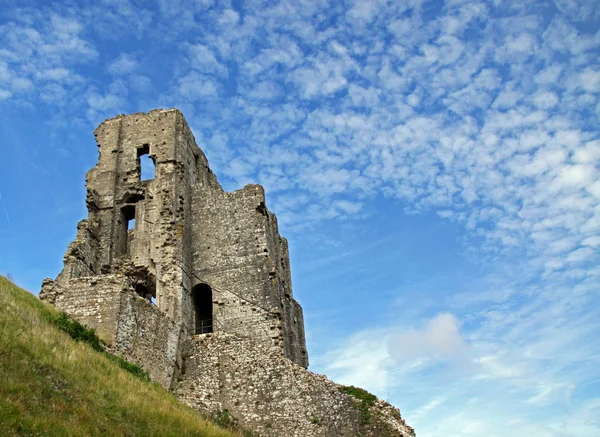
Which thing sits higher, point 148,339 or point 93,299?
point 93,299

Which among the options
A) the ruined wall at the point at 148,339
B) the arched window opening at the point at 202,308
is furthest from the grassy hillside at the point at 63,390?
the arched window opening at the point at 202,308

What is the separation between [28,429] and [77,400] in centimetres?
215

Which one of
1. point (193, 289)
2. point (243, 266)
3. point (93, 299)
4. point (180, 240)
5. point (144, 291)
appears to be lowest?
point (93, 299)

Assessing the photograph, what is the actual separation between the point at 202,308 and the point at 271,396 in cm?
618

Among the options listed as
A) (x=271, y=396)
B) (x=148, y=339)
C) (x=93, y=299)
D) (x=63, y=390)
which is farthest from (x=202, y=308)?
(x=63, y=390)

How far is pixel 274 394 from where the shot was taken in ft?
54.6

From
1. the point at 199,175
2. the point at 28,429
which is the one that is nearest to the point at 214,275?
the point at 199,175

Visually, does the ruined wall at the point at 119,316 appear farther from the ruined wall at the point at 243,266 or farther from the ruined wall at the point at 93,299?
the ruined wall at the point at 243,266

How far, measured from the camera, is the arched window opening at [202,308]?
20.9m

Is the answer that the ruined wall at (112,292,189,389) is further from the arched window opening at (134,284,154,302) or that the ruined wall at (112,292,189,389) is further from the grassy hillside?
the arched window opening at (134,284,154,302)

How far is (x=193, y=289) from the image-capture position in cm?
2122

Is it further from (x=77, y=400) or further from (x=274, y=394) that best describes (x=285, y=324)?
(x=77, y=400)

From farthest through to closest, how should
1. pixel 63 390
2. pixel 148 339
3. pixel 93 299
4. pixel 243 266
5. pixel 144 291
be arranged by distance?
pixel 144 291 → pixel 243 266 → pixel 148 339 → pixel 93 299 → pixel 63 390

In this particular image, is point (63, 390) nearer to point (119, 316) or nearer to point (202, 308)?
point (119, 316)
